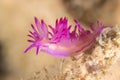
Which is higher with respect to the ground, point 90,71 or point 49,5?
point 49,5

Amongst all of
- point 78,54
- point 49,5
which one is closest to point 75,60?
point 78,54

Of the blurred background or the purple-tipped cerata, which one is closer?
the purple-tipped cerata

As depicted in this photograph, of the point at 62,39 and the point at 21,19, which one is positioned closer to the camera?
the point at 62,39

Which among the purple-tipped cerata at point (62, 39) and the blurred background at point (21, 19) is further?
the blurred background at point (21, 19)

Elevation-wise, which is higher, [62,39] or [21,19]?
[21,19]

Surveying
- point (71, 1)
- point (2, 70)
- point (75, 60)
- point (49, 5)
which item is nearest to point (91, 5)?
point (71, 1)

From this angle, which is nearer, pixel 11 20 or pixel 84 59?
pixel 84 59

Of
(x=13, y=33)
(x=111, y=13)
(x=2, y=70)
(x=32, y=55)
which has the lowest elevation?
(x=2, y=70)

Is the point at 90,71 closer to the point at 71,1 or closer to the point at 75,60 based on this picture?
the point at 75,60
